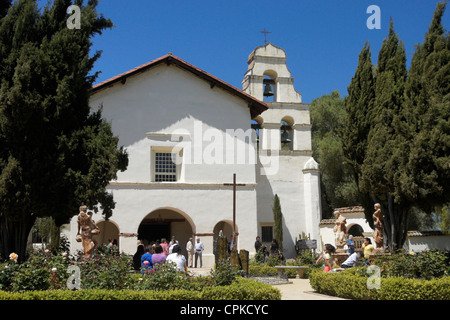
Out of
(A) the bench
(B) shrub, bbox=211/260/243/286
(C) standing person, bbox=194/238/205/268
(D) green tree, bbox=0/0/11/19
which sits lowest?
(A) the bench

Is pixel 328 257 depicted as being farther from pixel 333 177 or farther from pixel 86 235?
pixel 333 177

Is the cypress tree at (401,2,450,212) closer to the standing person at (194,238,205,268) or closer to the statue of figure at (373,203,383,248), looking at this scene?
the statue of figure at (373,203,383,248)

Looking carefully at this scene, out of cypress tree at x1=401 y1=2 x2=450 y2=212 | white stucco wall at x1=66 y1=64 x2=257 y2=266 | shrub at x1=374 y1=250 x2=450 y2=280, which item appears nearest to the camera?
shrub at x1=374 y1=250 x2=450 y2=280

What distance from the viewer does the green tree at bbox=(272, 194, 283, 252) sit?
27.0 meters

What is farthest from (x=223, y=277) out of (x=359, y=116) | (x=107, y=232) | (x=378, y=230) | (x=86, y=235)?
(x=107, y=232)

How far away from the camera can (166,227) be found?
26906mm

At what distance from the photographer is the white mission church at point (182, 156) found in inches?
945

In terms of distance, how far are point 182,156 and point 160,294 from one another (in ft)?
53.5

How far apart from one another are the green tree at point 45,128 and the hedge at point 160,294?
5232 mm

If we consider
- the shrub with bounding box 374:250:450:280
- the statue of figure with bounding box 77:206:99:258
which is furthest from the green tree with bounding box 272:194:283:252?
the shrub with bounding box 374:250:450:280

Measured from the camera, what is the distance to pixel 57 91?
Result: 45.2ft

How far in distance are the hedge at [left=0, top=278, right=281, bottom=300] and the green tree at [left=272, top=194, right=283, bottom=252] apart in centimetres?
1735
